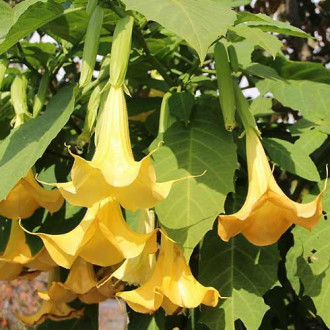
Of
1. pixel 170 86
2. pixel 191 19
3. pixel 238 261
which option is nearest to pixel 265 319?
pixel 238 261

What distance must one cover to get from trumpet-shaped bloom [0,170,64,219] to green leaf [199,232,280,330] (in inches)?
13.2

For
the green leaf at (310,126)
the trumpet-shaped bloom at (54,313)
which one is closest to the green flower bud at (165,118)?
the green leaf at (310,126)

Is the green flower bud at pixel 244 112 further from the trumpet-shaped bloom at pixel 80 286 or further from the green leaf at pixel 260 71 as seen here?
the trumpet-shaped bloom at pixel 80 286

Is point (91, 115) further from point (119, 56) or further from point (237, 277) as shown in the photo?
point (237, 277)

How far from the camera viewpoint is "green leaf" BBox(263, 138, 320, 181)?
124 centimetres

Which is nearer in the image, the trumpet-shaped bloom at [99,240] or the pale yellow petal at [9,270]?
the trumpet-shaped bloom at [99,240]

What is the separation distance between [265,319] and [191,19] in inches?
36.1

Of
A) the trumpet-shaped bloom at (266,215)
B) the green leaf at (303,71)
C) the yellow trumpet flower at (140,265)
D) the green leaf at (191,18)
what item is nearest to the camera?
the green leaf at (191,18)

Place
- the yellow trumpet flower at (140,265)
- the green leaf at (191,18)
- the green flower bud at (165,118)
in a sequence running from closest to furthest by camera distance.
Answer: the green leaf at (191,18) < the yellow trumpet flower at (140,265) < the green flower bud at (165,118)

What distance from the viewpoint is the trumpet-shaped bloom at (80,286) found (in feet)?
4.30

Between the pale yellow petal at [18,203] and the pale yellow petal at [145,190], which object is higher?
the pale yellow petal at [145,190]

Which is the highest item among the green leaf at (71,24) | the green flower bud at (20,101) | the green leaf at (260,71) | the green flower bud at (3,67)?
the green leaf at (71,24)

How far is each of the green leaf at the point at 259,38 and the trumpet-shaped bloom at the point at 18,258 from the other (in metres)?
0.64

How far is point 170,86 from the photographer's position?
4.62 feet
